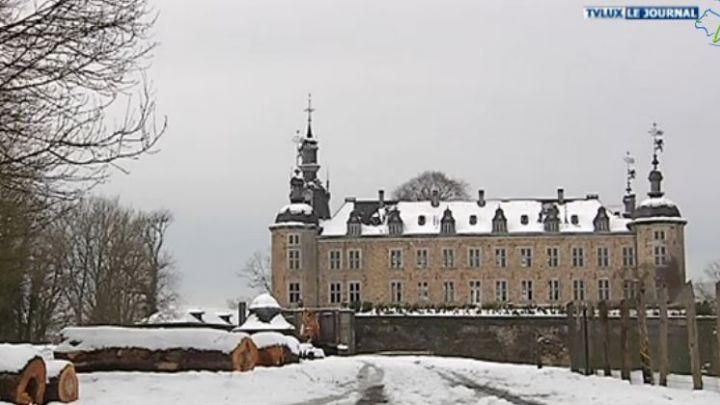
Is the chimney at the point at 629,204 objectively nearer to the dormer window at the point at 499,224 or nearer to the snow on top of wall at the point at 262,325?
the dormer window at the point at 499,224

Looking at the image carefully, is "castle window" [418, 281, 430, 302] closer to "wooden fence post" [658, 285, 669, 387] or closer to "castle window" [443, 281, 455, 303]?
"castle window" [443, 281, 455, 303]

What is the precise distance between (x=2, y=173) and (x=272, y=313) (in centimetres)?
4100

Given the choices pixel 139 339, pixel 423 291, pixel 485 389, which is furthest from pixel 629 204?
pixel 139 339

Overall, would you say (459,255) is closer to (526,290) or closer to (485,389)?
(526,290)

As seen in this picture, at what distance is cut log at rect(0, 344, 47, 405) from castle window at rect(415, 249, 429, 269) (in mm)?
76817

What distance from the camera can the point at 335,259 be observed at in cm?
9506

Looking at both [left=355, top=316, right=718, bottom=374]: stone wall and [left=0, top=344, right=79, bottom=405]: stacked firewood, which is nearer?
[left=0, top=344, right=79, bottom=405]: stacked firewood

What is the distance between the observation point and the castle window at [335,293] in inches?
3745

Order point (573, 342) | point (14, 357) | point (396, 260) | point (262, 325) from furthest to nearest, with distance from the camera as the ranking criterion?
point (396, 260) → point (262, 325) → point (573, 342) → point (14, 357)

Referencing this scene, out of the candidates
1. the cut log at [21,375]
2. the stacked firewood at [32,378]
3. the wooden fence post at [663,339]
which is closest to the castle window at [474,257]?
the wooden fence post at [663,339]

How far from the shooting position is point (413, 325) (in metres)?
81.2

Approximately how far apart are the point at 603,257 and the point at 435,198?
14.6 m

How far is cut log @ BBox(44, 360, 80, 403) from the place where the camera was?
1906 centimetres

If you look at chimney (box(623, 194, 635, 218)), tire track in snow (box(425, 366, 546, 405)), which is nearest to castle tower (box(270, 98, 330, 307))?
chimney (box(623, 194, 635, 218))
